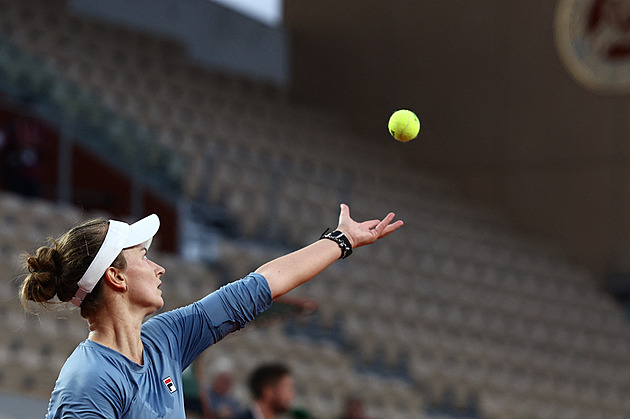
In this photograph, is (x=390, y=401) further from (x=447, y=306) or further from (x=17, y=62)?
(x=17, y=62)

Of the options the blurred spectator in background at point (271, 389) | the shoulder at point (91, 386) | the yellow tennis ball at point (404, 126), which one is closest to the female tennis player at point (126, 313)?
the shoulder at point (91, 386)

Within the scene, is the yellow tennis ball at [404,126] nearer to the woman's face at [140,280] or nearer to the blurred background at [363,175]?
the woman's face at [140,280]

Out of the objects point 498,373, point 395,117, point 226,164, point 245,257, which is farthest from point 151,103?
point 395,117

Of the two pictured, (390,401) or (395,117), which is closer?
(395,117)

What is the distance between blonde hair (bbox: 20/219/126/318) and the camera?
2.17 metres

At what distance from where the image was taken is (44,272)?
219 centimetres

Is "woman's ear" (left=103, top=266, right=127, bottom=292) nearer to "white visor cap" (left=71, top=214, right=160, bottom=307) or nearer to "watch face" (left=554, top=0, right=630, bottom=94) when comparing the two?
"white visor cap" (left=71, top=214, right=160, bottom=307)

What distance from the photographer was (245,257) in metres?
9.38

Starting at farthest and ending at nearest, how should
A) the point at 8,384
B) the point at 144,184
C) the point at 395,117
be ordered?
1. the point at 144,184
2. the point at 8,384
3. the point at 395,117

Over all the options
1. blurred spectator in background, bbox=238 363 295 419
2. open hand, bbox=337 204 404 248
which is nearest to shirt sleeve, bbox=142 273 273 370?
open hand, bbox=337 204 404 248

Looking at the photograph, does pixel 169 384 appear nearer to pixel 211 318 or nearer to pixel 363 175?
pixel 211 318

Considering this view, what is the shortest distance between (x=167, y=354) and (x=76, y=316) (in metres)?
5.26

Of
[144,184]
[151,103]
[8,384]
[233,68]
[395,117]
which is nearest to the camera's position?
[395,117]

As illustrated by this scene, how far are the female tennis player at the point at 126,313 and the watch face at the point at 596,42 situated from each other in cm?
1188
